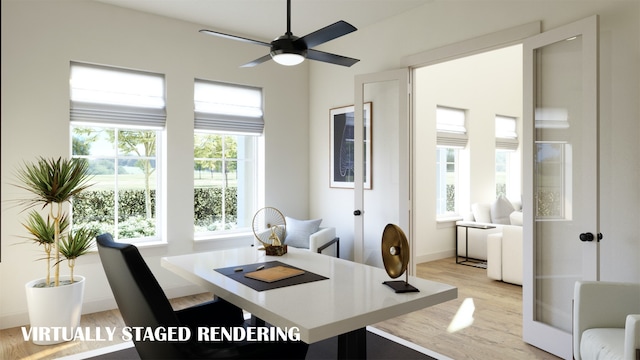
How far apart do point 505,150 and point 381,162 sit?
13.0 feet

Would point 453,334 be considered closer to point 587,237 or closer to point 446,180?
point 587,237

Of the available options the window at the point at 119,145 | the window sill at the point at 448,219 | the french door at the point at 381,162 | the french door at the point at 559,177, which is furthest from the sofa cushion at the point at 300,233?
the window sill at the point at 448,219

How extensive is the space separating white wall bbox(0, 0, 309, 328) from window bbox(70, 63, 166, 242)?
0.12 meters

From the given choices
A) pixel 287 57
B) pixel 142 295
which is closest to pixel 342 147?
pixel 287 57

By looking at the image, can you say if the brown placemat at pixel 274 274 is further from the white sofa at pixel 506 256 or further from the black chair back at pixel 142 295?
the white sofa at pixel 506 256

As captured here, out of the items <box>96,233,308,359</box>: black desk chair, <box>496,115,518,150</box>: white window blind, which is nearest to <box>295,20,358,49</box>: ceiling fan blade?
<box>96,233,308,359</box>: black desk chair

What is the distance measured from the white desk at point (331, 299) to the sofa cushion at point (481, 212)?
14.3 feet

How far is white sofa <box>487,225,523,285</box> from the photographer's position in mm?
4711

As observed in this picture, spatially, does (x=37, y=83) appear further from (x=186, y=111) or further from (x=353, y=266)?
(x=353, y=266)

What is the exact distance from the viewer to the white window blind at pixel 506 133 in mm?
7141

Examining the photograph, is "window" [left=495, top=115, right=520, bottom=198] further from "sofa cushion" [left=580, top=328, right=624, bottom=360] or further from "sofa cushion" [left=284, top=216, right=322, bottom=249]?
"sofa cushion" [left=580, top=328, right=624, bottom=360]

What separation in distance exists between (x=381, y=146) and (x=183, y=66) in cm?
222

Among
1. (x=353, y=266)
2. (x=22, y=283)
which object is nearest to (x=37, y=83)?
(x=22, y=283)

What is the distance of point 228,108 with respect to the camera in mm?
4758
